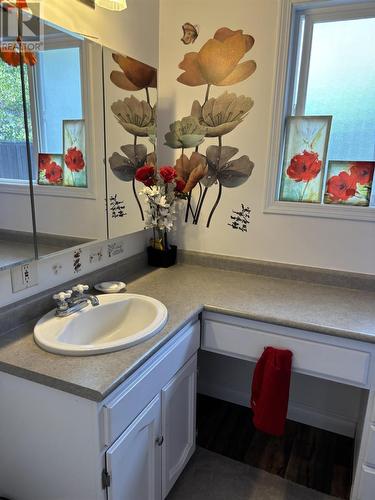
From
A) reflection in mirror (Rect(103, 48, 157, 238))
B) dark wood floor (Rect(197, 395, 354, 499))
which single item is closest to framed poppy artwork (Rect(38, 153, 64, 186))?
reflection in mirror (Rect(103, 48, 157, 238))

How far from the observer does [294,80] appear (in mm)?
1807

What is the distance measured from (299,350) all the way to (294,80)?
131 cm

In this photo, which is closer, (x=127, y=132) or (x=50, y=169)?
(x=50, y=169)

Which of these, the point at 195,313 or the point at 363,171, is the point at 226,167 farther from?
the point at 195,313

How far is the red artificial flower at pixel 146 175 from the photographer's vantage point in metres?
1.81

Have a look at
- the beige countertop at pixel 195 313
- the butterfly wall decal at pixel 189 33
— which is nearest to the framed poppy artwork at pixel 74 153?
the beige countertop at pixel 195 313

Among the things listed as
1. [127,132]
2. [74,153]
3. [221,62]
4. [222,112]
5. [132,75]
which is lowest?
[74,153]

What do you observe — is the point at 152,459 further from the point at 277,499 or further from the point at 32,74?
the point at 32,74

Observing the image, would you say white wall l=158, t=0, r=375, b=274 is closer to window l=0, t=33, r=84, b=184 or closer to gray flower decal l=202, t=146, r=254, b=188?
gray flower decal l=202, t=146, r=254, b=188

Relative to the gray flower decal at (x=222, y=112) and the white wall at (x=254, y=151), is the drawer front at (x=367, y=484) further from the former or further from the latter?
the gray flower decal at (x=222, y=112)

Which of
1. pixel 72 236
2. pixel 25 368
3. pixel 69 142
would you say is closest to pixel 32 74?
pixel 69 142

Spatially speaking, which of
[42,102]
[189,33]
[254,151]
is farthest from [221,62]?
[42,102]

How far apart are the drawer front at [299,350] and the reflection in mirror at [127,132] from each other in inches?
27.1

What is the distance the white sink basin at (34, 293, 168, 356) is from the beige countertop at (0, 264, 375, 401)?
27 millimetres
